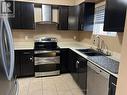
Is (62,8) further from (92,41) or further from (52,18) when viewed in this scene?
(92,41)

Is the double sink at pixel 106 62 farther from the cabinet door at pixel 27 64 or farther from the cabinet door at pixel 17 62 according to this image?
the cabinet door at pixel 17 62

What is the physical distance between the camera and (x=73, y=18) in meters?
3.96

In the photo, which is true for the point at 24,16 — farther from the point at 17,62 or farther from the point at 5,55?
the point at 5,55

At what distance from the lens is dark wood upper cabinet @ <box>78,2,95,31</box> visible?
3470 mm

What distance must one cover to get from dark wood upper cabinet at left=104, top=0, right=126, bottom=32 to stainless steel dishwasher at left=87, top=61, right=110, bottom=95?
0.71 m

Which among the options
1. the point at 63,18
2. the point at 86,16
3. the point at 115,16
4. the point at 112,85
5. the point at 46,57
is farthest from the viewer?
the point at 63,18

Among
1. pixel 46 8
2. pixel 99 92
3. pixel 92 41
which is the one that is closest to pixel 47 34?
pixel 46 8

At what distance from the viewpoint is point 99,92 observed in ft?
6.65

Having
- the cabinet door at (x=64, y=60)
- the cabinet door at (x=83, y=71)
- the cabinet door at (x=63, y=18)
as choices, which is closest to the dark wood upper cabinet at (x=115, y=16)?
the cabinet door at (x=83, y=71)

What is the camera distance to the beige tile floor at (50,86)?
9.66 feet

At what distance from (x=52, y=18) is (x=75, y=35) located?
3.45ft

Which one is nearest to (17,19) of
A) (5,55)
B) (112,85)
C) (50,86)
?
(50,86)

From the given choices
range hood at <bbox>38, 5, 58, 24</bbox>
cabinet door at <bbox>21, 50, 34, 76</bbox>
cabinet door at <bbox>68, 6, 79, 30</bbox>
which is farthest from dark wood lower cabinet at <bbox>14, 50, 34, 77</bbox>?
cabinet door at <bbox>68, 6, 79, 30</bbox>

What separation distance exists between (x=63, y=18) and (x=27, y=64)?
Answer: 1811 millimetres
